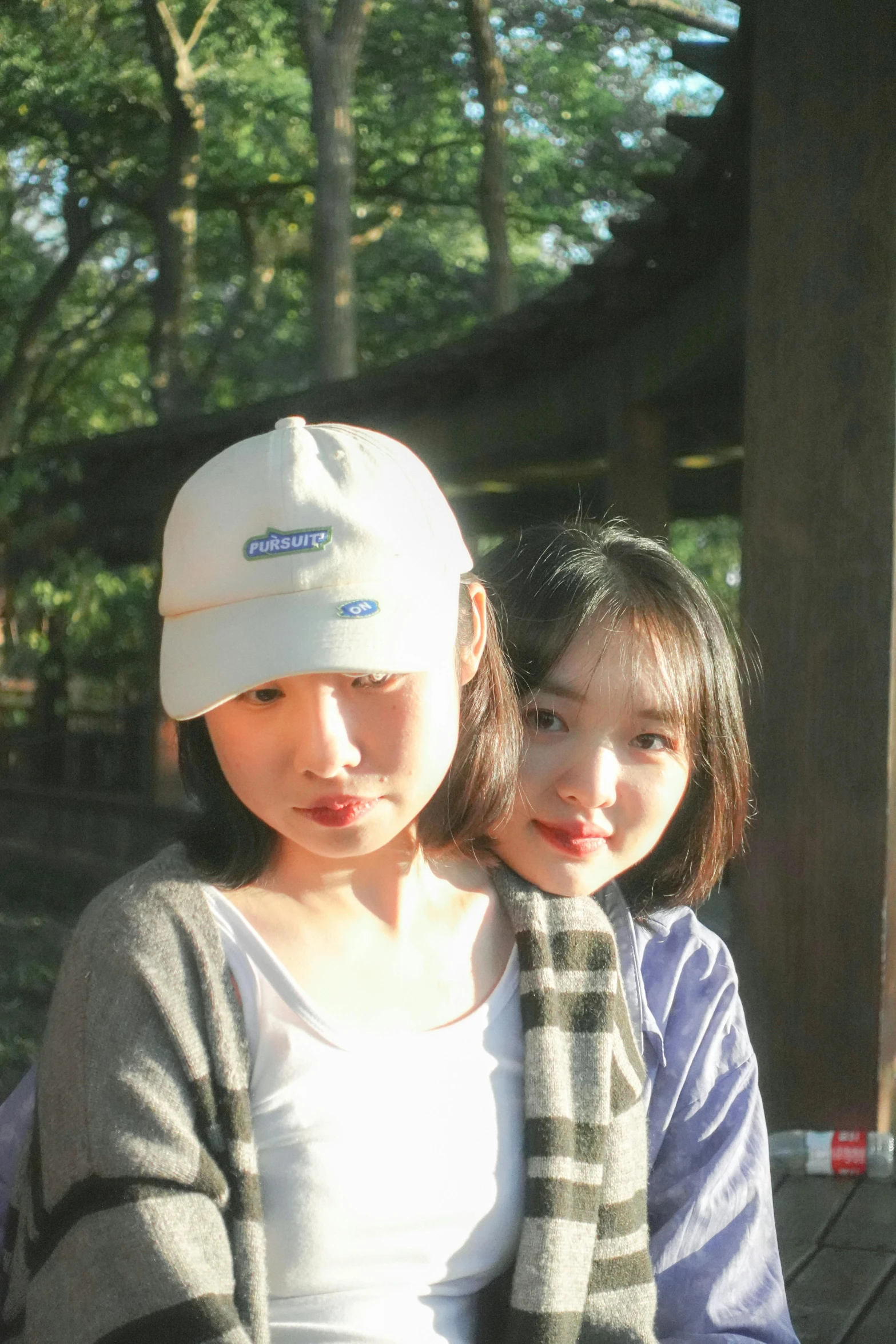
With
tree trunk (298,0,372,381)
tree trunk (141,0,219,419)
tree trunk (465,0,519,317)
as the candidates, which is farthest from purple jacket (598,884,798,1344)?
tree trunk (465,0,519,317)

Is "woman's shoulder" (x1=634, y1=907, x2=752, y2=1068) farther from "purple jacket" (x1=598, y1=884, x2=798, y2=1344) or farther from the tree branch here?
the tree branch

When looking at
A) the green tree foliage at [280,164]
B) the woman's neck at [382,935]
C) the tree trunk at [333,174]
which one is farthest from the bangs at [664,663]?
the green tree foliage at [280,164]

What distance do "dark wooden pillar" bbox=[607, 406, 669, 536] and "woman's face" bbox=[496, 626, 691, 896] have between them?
4.70 meters

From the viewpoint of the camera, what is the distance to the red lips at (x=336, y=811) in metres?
1.30

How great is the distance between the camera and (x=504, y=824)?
1584mm

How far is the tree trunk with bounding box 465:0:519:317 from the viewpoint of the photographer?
13148 millimetres

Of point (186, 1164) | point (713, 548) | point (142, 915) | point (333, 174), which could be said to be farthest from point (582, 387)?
point (713, 548)

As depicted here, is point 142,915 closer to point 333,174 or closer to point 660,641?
→ point 660,641

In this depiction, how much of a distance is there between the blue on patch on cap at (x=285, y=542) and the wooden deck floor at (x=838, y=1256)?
158cm

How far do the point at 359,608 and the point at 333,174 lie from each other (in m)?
9.96

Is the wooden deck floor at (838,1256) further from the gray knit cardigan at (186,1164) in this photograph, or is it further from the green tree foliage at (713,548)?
the green tree foliage at (713,548)

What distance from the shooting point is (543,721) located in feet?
5.38

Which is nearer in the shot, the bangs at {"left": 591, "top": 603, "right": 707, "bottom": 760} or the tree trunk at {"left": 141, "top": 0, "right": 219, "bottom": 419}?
the bangs at {"left": 591, "top": 603, "right": 707, "bottom": 760}

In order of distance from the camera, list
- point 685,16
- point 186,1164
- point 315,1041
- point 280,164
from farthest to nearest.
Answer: point 280,164
point 685,16
point 315,1041
point 186,1164
